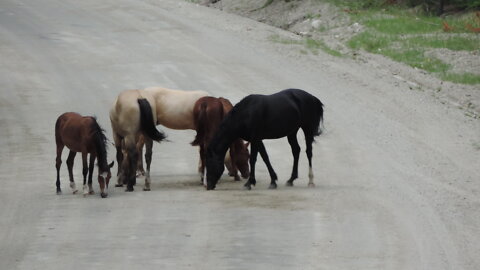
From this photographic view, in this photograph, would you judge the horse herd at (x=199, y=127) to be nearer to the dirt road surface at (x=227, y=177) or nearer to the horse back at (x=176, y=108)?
the horse back at (x=176, y=108)

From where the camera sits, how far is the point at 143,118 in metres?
19.8

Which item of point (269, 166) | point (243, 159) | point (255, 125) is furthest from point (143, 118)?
point (269, 166)

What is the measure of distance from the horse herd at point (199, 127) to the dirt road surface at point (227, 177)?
0.43 meters

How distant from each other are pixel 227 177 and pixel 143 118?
2509 millimetres

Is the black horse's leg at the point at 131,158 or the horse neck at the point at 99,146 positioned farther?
the black horse's leg at the point at 131,158

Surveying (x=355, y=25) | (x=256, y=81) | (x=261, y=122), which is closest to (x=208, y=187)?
(x=261, y=122)

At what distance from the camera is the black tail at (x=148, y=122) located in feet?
64.5

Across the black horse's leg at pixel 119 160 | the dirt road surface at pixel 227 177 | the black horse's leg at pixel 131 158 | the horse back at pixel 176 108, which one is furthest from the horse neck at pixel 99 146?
the horse back at pixel 176 108

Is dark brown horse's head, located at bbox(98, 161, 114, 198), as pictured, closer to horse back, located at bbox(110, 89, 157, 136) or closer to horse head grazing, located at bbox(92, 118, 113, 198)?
horse head grazing, located at bbox(92, 118, 113, 198)

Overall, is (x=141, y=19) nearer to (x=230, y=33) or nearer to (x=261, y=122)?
(x=230, y=33)

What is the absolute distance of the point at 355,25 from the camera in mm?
38438

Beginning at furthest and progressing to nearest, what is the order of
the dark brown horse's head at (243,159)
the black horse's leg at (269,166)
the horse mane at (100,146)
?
the dark brown horse's head at (243,159) → the black horse's leg at (269,166) → the horse mane at (100,146)

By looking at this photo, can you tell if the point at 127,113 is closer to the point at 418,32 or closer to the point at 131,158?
the point at 131,158

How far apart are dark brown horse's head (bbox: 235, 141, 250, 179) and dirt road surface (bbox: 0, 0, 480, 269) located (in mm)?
417
